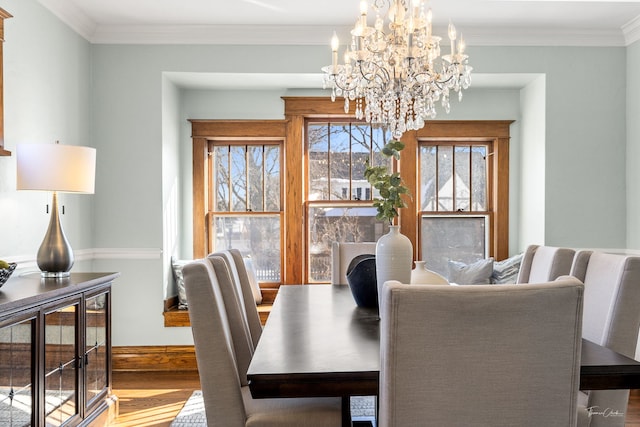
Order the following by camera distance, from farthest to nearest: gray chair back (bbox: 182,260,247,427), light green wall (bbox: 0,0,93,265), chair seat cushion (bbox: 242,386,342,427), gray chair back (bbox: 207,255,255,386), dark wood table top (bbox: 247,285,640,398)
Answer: light green wall (bbox: 0,0,93,265) → gray chair back (bbox: 207,255,255,386) → chair seat cushion (bbox: 242,386,342,427) → gray chair back (bbox: 182,260,247,427) → dark wood table top (bbox: 247,285,640,398)

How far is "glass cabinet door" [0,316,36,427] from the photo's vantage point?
2016 millimetres

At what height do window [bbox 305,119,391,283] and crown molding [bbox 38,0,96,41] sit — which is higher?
crown molding [bbox 38,0,96,41]

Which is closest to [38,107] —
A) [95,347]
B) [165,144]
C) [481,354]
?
[165,144]

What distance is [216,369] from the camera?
1.67 m

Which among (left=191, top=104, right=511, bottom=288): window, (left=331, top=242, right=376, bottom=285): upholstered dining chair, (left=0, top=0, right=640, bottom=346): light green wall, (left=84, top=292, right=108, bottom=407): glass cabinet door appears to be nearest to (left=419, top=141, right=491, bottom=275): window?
(left=191, top=104, right=511, bottom=288): window

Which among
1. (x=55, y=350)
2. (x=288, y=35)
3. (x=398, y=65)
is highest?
(x=288, y=35)

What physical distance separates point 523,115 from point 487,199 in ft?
2.56

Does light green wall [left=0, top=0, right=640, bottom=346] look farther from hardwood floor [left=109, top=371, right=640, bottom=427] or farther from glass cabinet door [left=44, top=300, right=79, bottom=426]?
glass cabinet door [left=44, top=300, right=79, bottom=426]

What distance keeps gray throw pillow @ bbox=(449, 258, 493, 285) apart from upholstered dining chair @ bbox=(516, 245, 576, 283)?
151 centimetres

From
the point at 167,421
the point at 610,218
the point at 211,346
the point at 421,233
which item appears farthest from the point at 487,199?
the point at 211,346

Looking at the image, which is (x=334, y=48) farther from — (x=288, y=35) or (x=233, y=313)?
(x=233, y=313)

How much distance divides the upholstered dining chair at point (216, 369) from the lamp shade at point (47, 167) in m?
1.37

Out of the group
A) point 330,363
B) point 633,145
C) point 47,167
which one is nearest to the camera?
point 330,363

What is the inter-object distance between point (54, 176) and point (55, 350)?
84 cm
